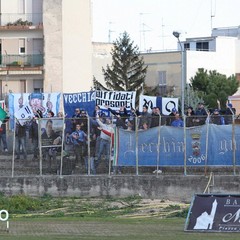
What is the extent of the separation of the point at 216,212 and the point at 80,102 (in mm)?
19573

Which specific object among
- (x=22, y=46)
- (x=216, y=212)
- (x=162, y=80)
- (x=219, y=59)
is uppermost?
(x=219, y=59)

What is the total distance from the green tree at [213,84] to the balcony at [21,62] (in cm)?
4154

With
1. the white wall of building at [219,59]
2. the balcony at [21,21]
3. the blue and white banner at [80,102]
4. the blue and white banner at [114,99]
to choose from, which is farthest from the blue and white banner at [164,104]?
the white wall of building at [219,59]

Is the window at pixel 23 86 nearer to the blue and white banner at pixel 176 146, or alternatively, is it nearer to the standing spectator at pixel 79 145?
the standing spectator at pixel 79 145

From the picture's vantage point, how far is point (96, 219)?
29297mm

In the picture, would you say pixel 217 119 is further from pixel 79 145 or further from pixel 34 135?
pixel 34 135

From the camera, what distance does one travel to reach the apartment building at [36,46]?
239 ft

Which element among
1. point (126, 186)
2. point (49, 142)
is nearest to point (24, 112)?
point (49, 142)

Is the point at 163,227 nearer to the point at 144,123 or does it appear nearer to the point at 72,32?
the point at 144,123

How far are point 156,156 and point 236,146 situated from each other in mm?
2966

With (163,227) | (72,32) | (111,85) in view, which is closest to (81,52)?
(72,32)

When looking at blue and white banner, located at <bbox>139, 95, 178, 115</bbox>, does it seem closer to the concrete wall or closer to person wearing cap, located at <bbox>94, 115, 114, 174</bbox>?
person wearing cap, located at <bbox>94, 115, 114, 174</bbox>

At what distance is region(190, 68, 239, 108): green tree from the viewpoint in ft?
374

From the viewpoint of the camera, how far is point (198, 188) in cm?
3538
